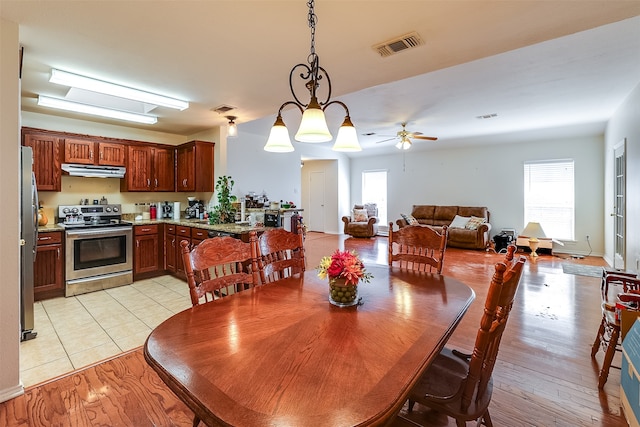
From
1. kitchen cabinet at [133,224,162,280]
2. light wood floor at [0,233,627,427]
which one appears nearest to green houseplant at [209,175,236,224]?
kitchen cabinet at [133,224,162,280]

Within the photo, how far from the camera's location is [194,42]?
88.9 inches

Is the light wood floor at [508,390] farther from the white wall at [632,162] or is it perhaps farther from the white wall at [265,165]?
the white wall at [265,165]

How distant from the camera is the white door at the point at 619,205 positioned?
4.34m

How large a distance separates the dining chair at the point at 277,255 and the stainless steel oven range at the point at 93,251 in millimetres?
3213

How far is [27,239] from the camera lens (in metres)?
2.63

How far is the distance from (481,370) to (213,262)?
1329 mm

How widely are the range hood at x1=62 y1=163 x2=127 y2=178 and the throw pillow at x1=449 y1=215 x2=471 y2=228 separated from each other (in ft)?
22.9

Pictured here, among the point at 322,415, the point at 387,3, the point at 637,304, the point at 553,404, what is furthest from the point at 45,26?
the point at 637,304

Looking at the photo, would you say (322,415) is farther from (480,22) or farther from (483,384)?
(480,22)

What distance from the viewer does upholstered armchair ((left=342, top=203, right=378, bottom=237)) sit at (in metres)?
8.63

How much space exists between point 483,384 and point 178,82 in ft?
11.2

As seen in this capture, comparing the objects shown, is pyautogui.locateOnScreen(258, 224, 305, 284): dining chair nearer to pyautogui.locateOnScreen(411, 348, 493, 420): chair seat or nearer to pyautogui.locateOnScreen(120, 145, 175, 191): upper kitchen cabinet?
pyautogui.locateOnScreen(411, 348, 493, 420): chair seat

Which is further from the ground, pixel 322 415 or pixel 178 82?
pixel 178 82

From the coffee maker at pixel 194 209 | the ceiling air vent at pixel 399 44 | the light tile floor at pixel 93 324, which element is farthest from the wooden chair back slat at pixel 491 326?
the coffee maker at pixel 194 209
